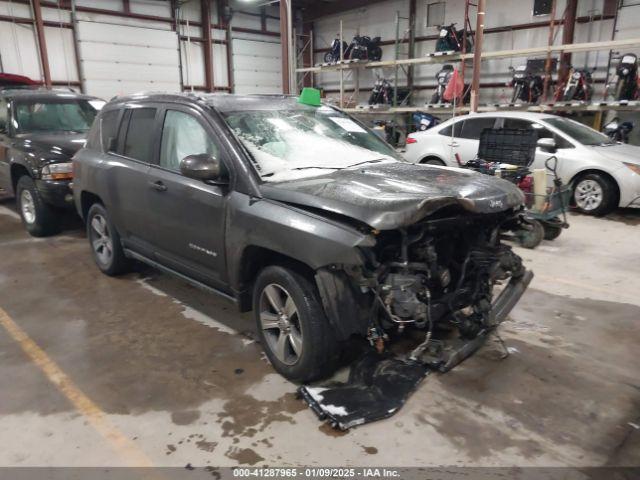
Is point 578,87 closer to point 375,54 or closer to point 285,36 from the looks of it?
point 285,36

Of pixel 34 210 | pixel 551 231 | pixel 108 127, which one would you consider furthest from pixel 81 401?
pixel 551 231

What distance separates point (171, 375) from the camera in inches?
119

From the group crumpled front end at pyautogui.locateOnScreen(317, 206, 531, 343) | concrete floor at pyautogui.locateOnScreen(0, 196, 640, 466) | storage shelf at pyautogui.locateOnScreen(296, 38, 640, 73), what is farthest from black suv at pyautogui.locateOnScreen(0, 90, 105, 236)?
storage shelf at pyautogui.locateOnScreen(296, 38, 640, 73)

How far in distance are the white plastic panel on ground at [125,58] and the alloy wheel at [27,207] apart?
33.8 feet

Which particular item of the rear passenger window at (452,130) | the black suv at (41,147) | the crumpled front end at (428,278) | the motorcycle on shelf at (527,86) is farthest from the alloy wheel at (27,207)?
the motorcycle on shelf at (527,86)

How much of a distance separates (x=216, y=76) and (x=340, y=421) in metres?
17.7

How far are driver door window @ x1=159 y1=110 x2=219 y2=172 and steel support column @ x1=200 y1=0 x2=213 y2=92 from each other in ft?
50.5

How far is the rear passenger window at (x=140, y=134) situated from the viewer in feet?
12.5

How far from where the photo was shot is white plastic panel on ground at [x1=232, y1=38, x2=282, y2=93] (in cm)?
1862

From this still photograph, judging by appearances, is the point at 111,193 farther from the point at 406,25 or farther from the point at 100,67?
the point at 406,25

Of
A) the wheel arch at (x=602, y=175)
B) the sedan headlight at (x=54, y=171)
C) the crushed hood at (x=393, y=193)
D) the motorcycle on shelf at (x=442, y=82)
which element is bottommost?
the wheel arch at (x=602, y=175)

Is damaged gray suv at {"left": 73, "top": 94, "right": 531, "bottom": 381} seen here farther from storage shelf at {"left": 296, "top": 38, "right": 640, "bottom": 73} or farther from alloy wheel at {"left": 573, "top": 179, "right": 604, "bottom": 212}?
storage shelf at {"left": 296, "top": 38, "right": 640, "bottom": 73}

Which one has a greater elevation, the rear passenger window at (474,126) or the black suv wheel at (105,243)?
the rear passenger window at (474,126)

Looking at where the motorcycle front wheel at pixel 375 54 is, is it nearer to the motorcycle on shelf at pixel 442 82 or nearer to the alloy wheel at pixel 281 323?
the motorcycle on shelf at pixel 442 82
